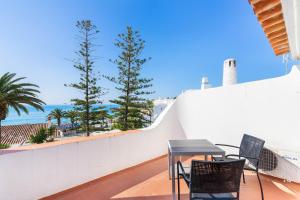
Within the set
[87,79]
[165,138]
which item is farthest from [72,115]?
[165,138]

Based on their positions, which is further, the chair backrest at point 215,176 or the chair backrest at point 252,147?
the chair backrest at point 252,147

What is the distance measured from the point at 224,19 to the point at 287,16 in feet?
40.0

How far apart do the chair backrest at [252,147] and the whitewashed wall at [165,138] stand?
49cm

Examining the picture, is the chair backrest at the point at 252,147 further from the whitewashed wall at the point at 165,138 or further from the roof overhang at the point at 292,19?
the roof overhang at the point at 292,19

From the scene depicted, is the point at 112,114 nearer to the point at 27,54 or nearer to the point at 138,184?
the point at 27,54

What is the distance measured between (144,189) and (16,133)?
61.6 feet

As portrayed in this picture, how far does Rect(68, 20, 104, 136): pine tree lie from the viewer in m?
14.6

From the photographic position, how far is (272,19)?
2.00m

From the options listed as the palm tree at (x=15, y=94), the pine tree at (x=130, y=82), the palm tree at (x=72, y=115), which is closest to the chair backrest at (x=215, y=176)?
the palm tree at (x=15, y=94)

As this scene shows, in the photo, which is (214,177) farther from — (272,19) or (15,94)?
(15,94)

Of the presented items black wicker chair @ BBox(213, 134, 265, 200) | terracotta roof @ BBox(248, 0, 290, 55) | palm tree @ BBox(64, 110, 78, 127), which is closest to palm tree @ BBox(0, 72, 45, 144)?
palm tree @ BBox(64, 110, 78, 127)

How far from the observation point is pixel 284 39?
2590mm

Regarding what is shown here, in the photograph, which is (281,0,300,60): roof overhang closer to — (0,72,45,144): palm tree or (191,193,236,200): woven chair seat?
(191,193,236,200): woven chair seat

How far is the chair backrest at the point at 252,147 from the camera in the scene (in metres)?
2.60
